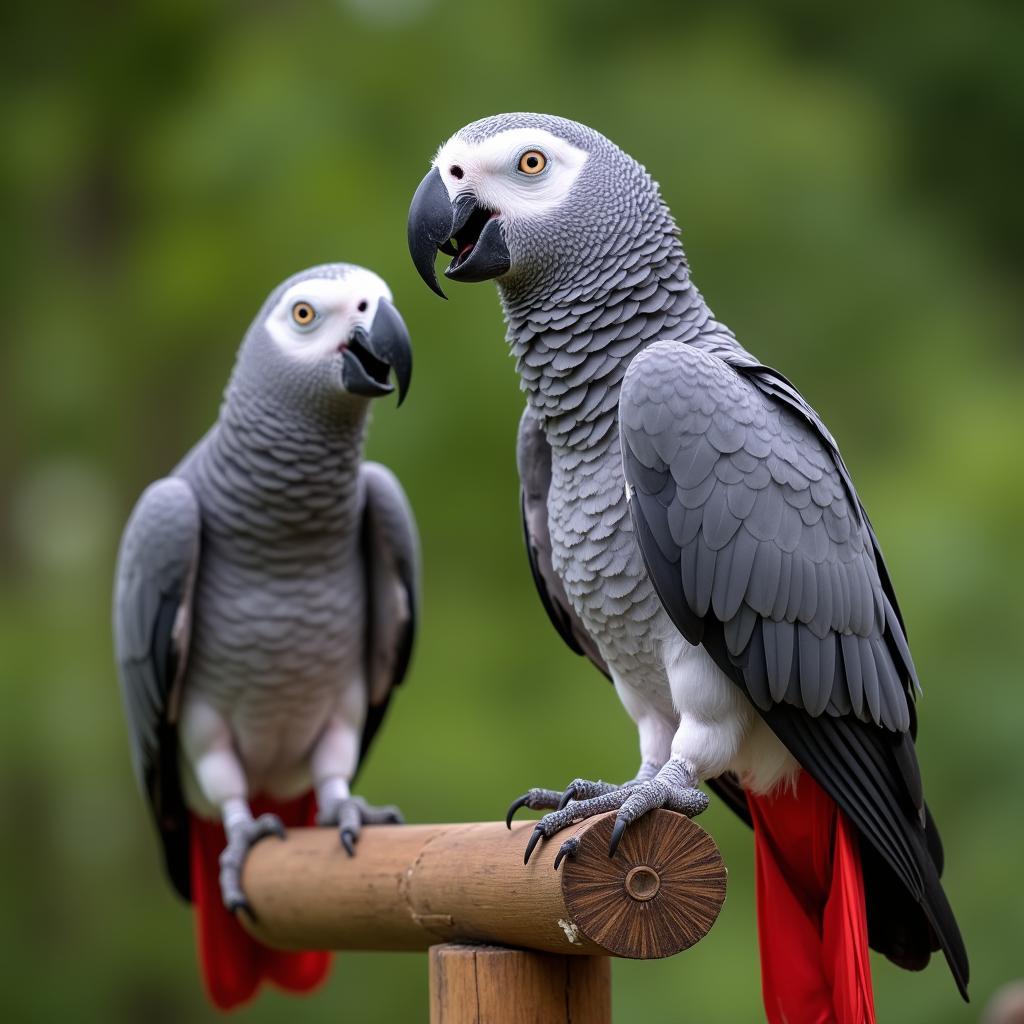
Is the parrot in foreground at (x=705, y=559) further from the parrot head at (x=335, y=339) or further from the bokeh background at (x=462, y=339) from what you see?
the bokeh background at (x=462, y=339)

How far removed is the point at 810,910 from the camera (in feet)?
5.94

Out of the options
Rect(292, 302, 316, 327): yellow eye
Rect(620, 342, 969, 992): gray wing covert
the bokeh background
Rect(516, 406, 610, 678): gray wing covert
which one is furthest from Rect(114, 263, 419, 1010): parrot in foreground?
the bokeh background

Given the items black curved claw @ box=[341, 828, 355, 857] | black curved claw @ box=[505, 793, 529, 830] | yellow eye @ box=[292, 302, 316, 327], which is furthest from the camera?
yellow eye @ box=[292, 302, 316, 327]

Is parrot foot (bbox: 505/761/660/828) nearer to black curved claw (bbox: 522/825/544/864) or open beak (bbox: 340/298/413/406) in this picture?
black curved claw (bbox: 522/825/544/864)

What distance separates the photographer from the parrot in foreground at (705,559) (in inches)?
63.2

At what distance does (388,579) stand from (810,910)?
1122 mm

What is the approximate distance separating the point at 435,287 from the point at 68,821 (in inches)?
132

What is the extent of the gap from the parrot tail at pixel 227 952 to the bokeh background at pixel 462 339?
2.81 ft

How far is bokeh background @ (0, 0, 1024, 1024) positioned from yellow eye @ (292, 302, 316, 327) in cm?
134

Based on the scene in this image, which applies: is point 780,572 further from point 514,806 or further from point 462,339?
point 462,339

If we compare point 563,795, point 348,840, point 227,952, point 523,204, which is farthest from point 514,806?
point 227,952

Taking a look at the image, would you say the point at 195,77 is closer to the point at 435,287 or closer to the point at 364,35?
the point at 364,35

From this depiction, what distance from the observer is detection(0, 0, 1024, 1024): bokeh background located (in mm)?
3572

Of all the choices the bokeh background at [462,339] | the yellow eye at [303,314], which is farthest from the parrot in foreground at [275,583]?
the bokeh background at [462,339]
